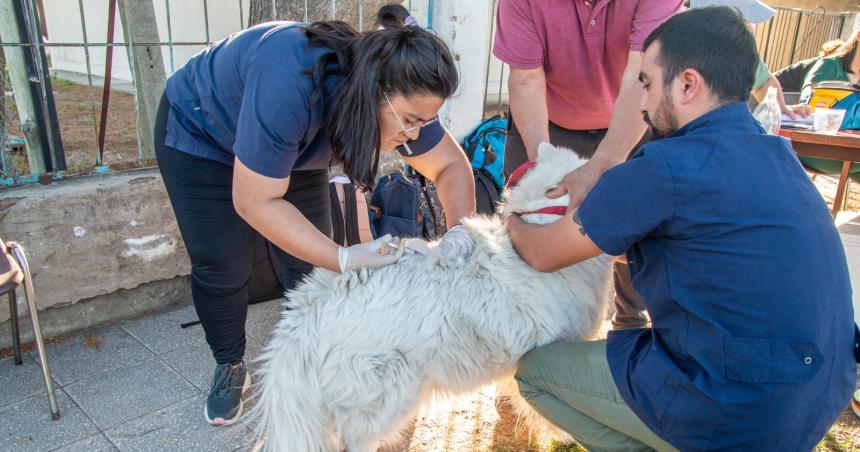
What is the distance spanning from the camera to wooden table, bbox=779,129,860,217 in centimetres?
387

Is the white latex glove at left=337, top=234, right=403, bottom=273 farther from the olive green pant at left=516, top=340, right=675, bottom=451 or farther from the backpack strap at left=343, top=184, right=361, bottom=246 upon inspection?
the backpack strap at left=343, top=184, right=361, bottom=246

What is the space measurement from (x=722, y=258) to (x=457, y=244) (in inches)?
33.9

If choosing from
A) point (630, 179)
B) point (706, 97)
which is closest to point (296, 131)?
point (630, 179)

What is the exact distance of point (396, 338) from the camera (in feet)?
6.15

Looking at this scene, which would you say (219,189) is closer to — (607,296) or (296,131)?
(296,131)

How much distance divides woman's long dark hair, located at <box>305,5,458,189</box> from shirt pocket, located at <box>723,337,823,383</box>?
1091mm

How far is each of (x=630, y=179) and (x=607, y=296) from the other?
86 centimetres

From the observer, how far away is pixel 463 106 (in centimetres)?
489

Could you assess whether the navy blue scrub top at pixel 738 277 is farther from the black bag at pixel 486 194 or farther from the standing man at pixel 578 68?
the black bag at pixel 486 194

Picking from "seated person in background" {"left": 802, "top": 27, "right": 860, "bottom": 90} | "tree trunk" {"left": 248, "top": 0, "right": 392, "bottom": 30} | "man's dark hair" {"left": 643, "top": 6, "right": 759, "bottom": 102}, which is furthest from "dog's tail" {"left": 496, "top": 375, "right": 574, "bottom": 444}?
"seated person in background" {"left": 802, "top": 27, "right": 860, "bottom": 90}

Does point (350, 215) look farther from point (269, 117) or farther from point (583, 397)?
point (583, 397)

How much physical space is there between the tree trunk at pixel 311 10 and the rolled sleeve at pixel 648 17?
1812mm

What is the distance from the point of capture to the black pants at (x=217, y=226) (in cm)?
225

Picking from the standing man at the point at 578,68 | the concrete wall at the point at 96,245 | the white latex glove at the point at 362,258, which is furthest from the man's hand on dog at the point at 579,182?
the concrete wall at the point at 96,245
